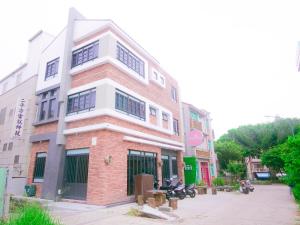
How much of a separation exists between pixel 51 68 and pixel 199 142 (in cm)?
1544

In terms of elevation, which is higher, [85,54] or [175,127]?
[85,54]

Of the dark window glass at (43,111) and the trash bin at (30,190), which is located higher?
the dark window glass at (43,111)

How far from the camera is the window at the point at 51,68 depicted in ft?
53.2

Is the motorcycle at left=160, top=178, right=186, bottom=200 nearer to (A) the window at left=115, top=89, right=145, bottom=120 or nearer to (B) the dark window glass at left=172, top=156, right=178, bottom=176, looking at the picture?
(B) the dark window glass at left=172, top=156, right=178, bottom=176

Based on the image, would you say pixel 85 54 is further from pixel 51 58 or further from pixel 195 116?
pixel 195 116

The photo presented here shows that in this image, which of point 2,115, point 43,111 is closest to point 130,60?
point 43,111

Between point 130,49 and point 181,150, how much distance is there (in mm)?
10692

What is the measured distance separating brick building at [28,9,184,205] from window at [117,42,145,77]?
72 millimetres

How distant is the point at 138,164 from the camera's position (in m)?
14.8

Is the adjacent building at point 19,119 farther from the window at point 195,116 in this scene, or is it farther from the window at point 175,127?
the window at point 195,116

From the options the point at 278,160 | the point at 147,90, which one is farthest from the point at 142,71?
the point at 278,160

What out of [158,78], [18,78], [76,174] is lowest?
[76,174]

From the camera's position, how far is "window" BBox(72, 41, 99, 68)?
14.4 metres

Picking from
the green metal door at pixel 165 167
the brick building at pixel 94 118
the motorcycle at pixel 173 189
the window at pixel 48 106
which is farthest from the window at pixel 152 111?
the window at pixel 48 106
